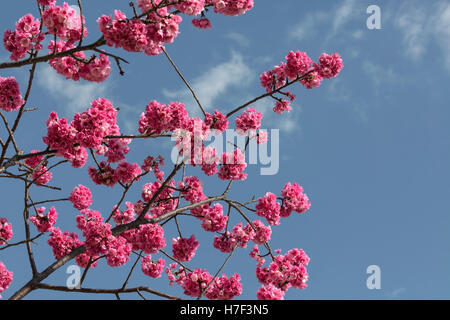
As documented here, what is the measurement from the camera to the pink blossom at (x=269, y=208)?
7.34 metres

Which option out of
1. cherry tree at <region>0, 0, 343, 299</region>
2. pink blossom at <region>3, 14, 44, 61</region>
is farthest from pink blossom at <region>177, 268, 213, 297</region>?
pink blossom at <region>3, 14, 44, 61</region>

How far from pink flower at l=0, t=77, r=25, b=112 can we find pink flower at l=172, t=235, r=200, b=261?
137 inches

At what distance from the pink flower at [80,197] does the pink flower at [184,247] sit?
5.48 ft

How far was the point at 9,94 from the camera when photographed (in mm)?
5898

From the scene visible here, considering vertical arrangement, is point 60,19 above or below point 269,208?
above

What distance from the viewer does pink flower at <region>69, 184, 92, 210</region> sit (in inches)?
299

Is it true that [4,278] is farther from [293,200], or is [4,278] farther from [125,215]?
[293,200]

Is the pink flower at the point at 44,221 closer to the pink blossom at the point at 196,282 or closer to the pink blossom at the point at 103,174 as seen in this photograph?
the pink blossom at the point at 103,174

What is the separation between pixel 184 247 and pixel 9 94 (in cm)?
375

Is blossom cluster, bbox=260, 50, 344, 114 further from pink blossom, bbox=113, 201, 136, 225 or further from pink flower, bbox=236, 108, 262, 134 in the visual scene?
pink blossom, bbox=113, 201, 136, 225

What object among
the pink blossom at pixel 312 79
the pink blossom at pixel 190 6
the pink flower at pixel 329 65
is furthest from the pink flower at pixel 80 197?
the pink flower at pixel 329 65

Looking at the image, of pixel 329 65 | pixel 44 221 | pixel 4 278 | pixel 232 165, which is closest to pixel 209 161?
pixel 232 165

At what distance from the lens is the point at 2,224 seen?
7660mm
